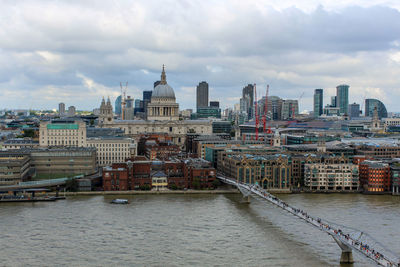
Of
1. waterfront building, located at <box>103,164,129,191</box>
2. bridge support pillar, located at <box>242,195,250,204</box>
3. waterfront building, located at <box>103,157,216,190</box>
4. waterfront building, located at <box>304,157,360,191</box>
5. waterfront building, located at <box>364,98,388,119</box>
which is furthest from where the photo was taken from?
waterfront building, located at <box>364,98,388,119</box>

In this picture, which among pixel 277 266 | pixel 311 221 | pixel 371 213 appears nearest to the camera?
pixel 277 266

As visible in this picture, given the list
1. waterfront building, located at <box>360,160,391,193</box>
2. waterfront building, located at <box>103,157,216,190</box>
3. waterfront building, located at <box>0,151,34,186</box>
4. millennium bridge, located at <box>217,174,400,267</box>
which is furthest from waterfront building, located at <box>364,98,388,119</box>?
millennium bridge, located at <box>217,174,400,267</box>

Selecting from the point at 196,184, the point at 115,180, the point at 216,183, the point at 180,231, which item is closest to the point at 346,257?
the point at 180,231

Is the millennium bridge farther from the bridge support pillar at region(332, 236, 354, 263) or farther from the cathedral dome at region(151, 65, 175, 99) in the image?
the cathedral dome at region(151, 65, 175, 99)

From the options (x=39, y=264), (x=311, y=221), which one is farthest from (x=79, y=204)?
(x=311, y=221)

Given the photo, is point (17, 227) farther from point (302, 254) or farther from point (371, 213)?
point (371, 213)

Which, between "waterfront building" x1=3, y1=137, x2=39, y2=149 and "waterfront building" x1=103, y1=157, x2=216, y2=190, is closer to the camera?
"waterfront building" x1=103, y1=157, x2=216, y2=190
